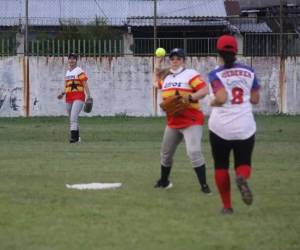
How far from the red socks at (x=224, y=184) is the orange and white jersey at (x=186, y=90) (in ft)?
6.25

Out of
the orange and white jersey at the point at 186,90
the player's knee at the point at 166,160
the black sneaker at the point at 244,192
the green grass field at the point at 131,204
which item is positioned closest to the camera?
the green grass field at the point at 131,204

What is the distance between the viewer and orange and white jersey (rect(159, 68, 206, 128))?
1138 cm

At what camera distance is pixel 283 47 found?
29.1 metres

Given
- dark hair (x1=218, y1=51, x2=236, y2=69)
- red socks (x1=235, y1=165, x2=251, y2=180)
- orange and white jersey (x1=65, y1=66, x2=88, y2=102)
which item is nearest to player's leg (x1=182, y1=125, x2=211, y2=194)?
red socks (x1=235, y1=165, x2=251, y2=180)

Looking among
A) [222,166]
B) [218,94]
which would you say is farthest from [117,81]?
[218,94]

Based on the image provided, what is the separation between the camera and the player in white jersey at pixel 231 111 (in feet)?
30.9

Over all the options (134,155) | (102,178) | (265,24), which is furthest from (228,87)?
(265,24)

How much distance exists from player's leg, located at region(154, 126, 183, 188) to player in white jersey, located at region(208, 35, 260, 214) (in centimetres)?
210

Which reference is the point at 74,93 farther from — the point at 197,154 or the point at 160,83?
the point at 197,154

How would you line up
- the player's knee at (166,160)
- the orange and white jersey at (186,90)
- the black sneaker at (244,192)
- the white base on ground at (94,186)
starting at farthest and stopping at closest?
the player's knee at (166,160), the white base on ground at (94,186), the orange and white jersey at (186,90), the black sneaker at (244,192)

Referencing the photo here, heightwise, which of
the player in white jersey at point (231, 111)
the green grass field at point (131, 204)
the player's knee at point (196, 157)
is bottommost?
the green grass field at point (131, 204)

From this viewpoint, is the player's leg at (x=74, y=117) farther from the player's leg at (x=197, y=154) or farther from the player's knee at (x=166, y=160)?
the player's leg at (x=197, y=154)

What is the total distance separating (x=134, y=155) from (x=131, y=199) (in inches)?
227

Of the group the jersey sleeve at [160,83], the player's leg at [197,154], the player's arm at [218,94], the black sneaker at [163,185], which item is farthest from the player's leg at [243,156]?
the jersey sleeve at [160,83]
